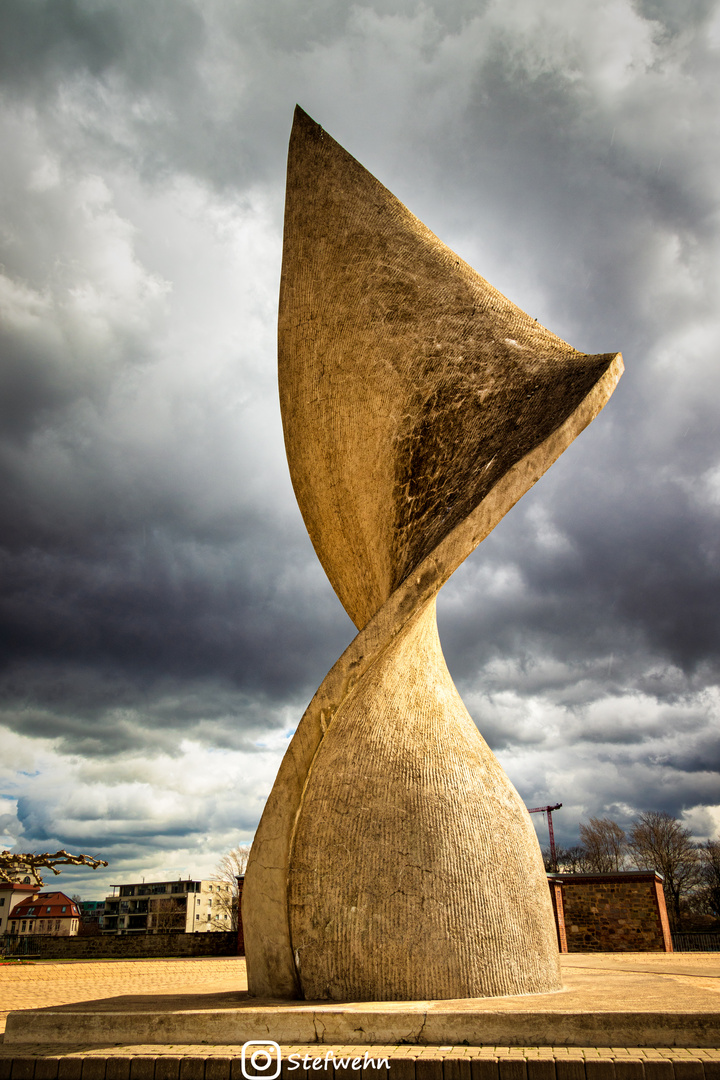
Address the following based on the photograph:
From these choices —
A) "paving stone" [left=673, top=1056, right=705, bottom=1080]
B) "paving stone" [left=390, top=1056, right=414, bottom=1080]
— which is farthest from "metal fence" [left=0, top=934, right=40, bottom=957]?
"paving stone" [left=673, top=1056, right=705, bottom=1080]

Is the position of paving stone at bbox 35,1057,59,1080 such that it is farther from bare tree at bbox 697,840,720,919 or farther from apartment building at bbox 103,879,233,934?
apartment building at bbox 103,879,233,934

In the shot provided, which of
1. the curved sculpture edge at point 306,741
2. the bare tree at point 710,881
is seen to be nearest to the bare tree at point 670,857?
the bare tree at point 710,881

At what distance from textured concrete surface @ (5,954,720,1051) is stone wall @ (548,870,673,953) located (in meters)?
9.94

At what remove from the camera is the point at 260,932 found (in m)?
4.50

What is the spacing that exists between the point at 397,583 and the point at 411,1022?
10.1 ft

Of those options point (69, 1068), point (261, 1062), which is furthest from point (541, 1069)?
point (69, 1068)

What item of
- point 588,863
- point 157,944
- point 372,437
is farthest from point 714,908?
point 372,437

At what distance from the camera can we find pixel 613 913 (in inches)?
510

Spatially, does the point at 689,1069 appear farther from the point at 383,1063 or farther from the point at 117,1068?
the point at 117,1068

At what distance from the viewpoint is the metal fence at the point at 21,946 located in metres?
17.7

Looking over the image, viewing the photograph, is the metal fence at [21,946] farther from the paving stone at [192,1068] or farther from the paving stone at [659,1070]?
the paving stone at [659,1070]

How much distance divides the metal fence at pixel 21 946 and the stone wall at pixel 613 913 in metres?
12.8

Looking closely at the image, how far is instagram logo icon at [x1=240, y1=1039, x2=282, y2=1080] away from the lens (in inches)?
117

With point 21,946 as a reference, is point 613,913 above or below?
above
